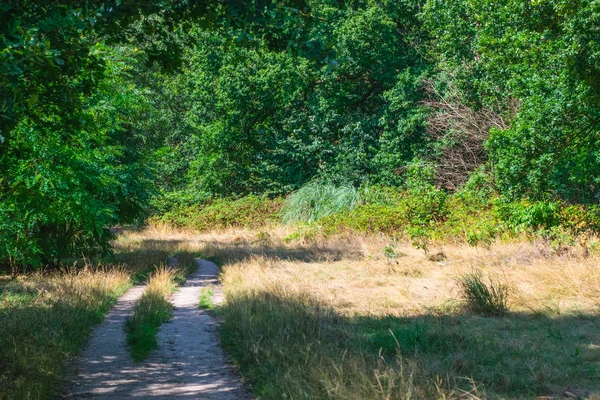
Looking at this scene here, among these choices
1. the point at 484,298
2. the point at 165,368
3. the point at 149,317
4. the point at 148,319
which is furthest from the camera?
Result: the point at 149,317

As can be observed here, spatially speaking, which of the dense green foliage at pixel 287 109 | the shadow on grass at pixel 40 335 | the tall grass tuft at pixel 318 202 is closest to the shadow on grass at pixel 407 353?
the shadow on grass at pixel 40 335

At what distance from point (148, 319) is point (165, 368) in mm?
2759

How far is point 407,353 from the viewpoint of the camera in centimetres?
734

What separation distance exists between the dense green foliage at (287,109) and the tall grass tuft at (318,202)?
2517 mm

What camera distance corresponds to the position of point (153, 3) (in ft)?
20.4

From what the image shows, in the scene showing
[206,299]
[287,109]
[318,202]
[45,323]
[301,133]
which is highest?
[287,109]

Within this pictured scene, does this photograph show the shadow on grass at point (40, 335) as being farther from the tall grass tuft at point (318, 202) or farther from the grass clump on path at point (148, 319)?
the tall grass tuft at point (318, 202)

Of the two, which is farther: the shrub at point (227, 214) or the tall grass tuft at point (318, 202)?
the shrub at point (227, 214)

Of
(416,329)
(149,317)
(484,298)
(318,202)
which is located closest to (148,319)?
(149,317)

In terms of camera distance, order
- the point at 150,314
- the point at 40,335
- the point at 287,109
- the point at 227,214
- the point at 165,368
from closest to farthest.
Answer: the point at 165,368 < the point at 40,335 < the point at 150,314 < the point at 227,214 < the point at 287,109

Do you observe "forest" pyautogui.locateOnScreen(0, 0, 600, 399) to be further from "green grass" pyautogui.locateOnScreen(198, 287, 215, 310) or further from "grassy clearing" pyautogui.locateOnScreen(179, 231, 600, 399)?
"green grass" pyautogui.locateOnScreen(198, 287, 215, 310)

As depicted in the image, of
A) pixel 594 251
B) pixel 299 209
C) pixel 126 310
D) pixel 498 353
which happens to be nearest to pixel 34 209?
pixel 126 310

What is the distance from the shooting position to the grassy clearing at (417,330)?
598cm

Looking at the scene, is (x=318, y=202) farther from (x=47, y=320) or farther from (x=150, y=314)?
(x=47, y=320)
